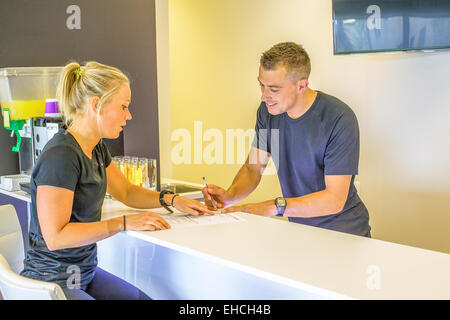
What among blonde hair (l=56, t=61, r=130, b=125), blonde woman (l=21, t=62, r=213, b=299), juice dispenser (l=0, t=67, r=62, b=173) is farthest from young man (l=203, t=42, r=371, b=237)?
juice dispenser (l=0, t=67, r=62, b=173)

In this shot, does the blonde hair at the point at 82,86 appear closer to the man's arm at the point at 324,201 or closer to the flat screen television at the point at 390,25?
the man's arm at the point at 324,201

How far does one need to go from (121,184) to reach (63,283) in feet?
1.63

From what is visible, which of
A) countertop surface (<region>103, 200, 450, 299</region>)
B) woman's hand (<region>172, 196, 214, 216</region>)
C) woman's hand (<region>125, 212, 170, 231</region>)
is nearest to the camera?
countertop surface (<region>103, 200, 450, 299</region>)

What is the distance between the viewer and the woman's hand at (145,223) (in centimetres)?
158

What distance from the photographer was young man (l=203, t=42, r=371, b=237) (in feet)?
6.20

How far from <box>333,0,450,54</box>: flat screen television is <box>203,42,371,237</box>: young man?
1.48 m

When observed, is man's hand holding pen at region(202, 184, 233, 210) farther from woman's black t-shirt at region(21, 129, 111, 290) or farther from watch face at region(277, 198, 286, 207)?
woman's black t-shirt at region(21, 129, 111, 290)

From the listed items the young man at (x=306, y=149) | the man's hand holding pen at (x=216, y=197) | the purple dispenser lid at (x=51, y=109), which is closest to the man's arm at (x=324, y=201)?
the young man at (x=306, y=149)

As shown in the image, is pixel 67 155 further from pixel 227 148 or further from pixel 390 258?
pixel 227 148

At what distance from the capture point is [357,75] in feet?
11.6

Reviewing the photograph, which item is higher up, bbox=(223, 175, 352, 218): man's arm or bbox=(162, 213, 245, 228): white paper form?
bbox=(223, 175, 352, 218): man's arm

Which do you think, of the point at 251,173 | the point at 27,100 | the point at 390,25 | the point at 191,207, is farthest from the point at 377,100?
the point at 27,100

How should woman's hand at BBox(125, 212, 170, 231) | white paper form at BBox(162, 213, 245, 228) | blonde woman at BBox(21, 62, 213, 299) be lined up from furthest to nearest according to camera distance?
white paper form at BBox(162, 213, 245, 228) < woman's hand at BBox(125, 212, 170, 231) < blonde woman at BBox(21, 62, 213, 299)

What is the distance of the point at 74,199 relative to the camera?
61.2 inches
